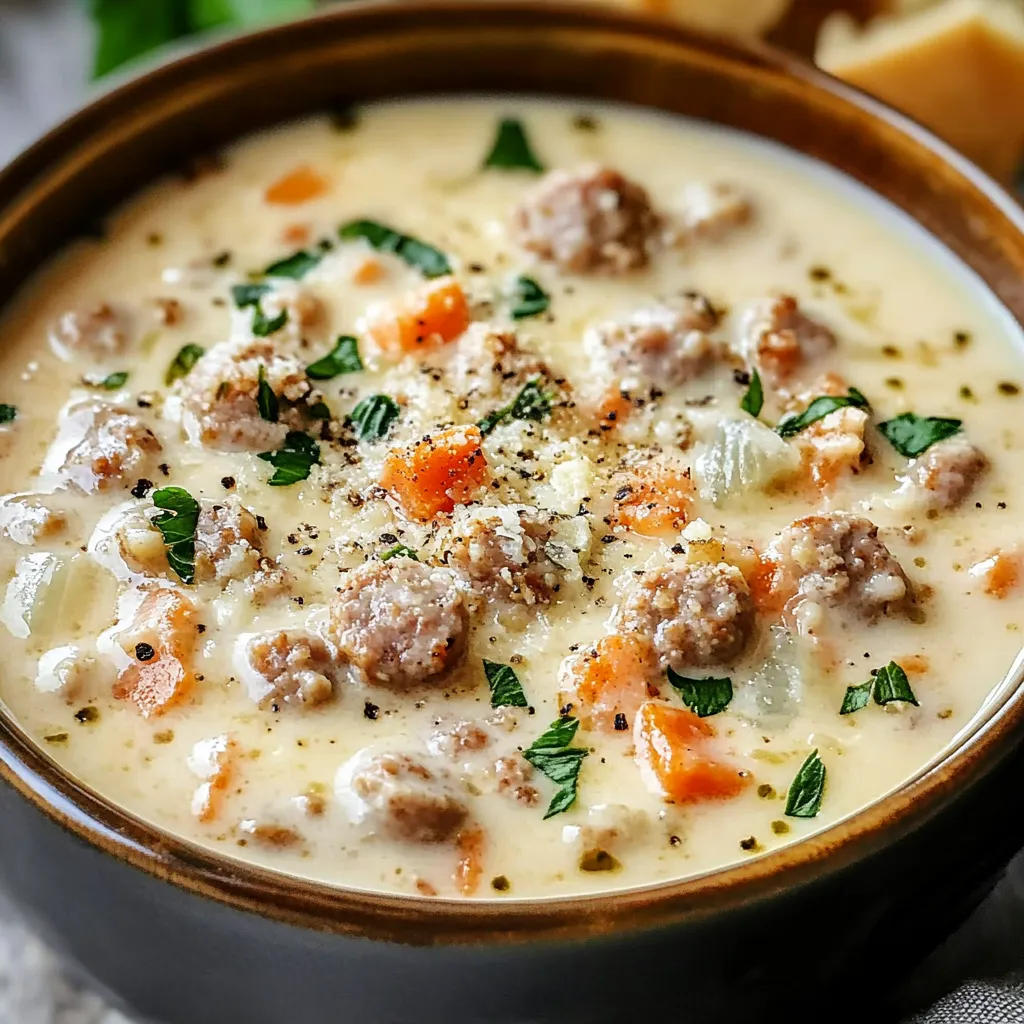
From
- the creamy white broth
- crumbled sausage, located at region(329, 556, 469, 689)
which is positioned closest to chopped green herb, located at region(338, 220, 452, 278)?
the creamy white broth

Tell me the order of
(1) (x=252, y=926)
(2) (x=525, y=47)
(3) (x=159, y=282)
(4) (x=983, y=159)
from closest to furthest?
(1) (x=252, y=926) < (3) (x=159, y=282) < (2) (x=525, y=47) < (4) (x=983, y=159)

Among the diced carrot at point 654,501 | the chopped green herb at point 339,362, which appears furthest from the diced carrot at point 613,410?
the chopped green herb at point 339,362

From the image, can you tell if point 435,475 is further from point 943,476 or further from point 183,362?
point 943,476

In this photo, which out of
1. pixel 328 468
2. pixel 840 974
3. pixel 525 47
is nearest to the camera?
pixel 840 974

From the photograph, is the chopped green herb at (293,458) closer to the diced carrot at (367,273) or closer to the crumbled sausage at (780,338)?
the diced carrot at (367,273)

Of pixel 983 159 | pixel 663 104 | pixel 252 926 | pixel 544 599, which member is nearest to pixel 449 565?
pixel 544 599

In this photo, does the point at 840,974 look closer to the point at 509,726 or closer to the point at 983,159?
the point at 509,726

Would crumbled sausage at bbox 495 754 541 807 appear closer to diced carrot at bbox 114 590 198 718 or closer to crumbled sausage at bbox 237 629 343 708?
crumbled sausage at bbox 237 629 343 708
